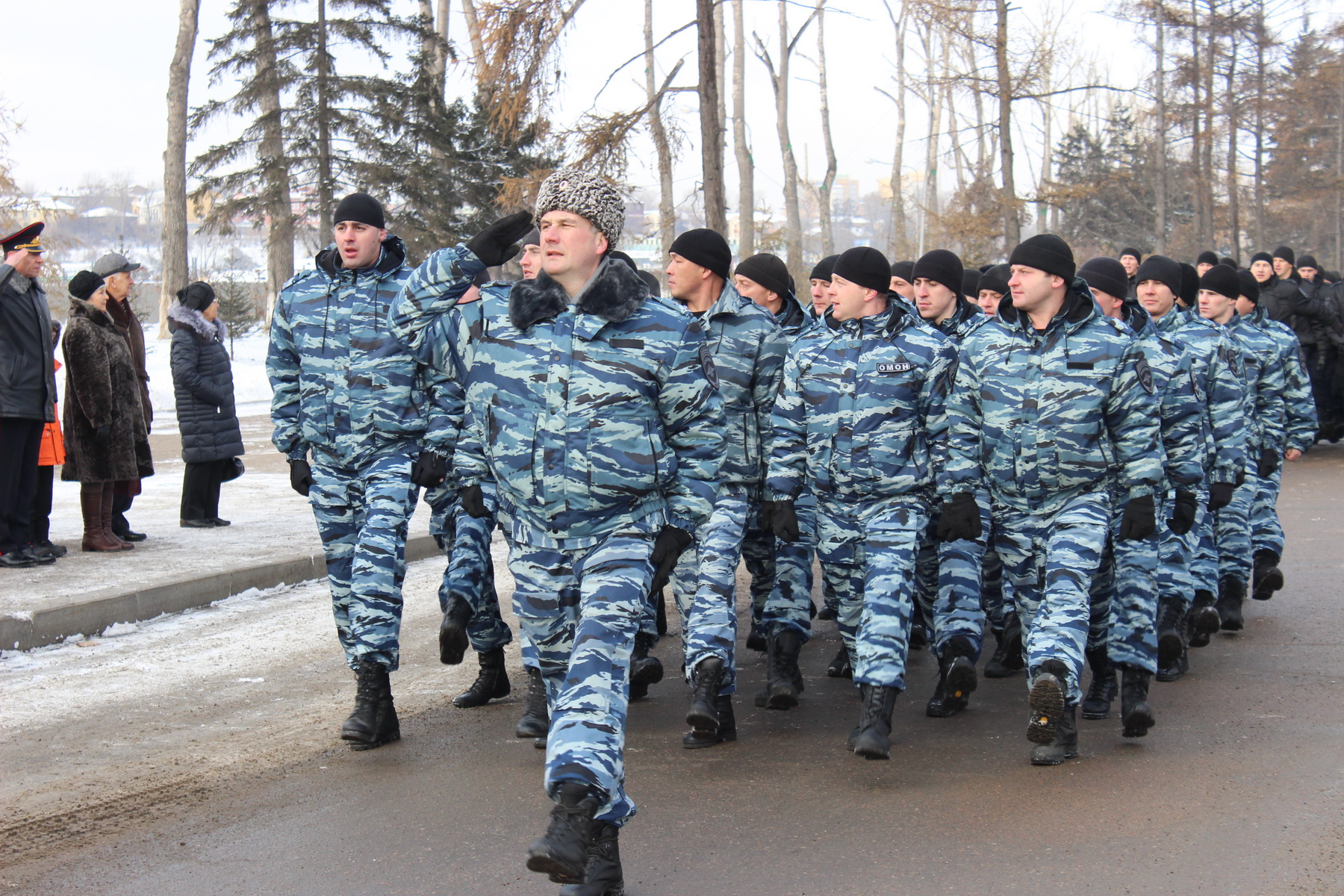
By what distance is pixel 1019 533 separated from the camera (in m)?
5.66

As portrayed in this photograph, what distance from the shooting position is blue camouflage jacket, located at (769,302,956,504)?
18.6ft

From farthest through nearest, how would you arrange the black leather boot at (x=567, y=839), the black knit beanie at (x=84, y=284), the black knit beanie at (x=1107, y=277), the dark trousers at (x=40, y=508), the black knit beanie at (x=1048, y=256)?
the black knit beanie at (x=84, y=284) → the dark trousers at (x=40, y=508) → the black knit beanie at (x=1107, y=277) → the black knit beanie at (x=1048, y=256) → the black leather boot at (x=567, y=839)

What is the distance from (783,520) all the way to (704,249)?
5.14ft

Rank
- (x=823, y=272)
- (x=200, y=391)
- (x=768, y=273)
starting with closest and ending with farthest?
(x=768, y=273), (x=823, y=272), (x=200, y=391)

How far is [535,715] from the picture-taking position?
5.71m

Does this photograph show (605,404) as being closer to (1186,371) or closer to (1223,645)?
(1186,371)

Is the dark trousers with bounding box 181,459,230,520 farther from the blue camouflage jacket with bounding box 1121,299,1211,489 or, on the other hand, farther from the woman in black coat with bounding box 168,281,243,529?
the blue camouflage jacket with bounding box 1121,299,1211,489

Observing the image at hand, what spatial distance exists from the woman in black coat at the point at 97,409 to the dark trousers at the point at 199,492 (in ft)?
3.75

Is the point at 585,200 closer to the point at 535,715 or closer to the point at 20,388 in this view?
the point at 535,715

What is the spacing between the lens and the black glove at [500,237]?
15.3 feet

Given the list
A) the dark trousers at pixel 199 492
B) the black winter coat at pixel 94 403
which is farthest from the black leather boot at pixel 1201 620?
the dark trousers at pixel 199 492

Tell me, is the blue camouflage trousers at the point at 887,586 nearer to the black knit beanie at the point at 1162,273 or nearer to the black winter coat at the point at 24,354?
the black knit beanie at the point at 1162,273

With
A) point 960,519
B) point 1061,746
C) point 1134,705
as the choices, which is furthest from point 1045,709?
point 960,519

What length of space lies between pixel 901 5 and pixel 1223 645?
15.1m
